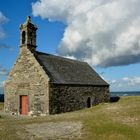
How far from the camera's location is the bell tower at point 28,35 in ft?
104

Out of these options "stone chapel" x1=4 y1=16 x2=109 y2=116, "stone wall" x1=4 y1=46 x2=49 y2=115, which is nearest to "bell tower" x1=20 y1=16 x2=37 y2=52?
"stone chapel" x1=4 y1=16 x2=109 y2=116

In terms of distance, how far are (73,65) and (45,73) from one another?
10.4 meters

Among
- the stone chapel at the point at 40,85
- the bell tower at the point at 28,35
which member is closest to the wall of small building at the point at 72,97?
the stone chapel at the point at 40,85

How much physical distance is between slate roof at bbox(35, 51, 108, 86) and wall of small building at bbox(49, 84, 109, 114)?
72 centimetres

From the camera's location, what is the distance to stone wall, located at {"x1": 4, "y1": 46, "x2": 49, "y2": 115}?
2973cm

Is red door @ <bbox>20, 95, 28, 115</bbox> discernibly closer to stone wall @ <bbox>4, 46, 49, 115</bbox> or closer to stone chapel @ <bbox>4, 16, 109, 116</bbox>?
stone chapel @ <bbox>4, 16, 109, 116</bbox>

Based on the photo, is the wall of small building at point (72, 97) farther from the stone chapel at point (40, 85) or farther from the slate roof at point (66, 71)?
the slate roof at point (66, 71)

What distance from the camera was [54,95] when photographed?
29.8 m

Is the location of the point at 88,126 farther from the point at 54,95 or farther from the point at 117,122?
the point at 54,95

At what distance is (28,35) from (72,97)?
29.6 feet

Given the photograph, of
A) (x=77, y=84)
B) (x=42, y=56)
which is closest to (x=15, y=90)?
(x=42, y=56)

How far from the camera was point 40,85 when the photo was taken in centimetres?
3006

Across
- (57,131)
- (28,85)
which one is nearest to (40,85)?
(28,85)

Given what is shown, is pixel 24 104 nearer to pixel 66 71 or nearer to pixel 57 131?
pixel 66 71
